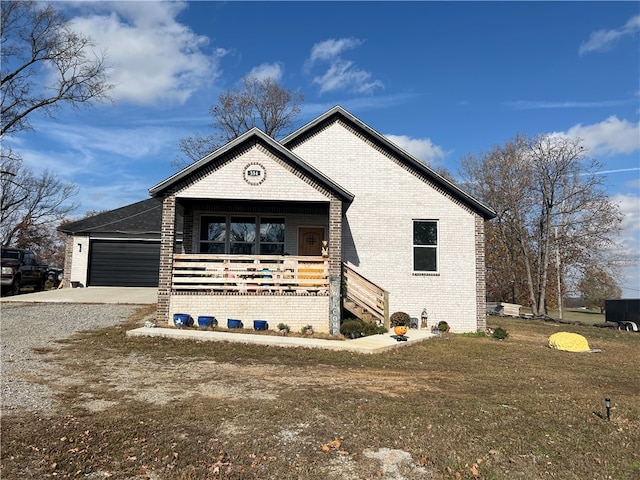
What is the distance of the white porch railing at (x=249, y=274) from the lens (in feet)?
41.5

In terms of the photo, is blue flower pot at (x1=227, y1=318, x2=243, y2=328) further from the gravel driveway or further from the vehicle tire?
the vehicle tire

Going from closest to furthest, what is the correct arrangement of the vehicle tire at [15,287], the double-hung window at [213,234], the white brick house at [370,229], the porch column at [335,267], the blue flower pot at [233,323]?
1. the blue flower pot at [233,323]
2. the porch column at [335,267]
3. the white brick house at [370,229]
4. the double-hung window at [213,234]
5. the vehicle tire at [15,287]

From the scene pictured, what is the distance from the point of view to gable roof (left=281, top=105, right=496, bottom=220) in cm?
1552

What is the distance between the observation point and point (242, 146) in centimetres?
1295

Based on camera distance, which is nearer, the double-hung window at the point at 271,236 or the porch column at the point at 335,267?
the porch column at the point at 335,267

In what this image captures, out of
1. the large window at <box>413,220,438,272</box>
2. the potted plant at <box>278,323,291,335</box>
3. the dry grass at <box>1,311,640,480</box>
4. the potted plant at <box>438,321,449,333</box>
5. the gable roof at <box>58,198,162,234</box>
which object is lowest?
the dry grass at <box>1,311,640,480</box>

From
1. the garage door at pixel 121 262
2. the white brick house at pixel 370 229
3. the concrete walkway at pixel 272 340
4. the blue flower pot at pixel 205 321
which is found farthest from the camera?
the garage door at pixel 121 262

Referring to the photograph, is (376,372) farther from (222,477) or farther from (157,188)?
(157,188)

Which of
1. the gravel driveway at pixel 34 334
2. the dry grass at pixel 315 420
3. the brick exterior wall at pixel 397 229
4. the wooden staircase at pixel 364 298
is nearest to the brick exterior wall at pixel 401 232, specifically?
the brick exterior wall at pixel 397 229

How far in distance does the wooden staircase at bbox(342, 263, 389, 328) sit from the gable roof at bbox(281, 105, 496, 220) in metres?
4.53

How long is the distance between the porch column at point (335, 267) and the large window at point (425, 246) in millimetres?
3974

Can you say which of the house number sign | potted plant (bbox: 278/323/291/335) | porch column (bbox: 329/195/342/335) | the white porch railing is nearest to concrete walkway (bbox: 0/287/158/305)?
the white porch railing

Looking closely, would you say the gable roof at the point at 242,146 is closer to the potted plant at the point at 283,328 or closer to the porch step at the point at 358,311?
the porch step at the point at 358,311

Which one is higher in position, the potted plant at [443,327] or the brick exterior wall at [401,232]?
the brick exterior wall at [401,232]
